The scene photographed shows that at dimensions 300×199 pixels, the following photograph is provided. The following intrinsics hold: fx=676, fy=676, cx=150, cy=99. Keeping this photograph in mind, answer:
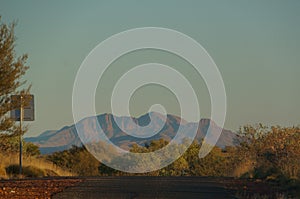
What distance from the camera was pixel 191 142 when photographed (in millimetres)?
82375

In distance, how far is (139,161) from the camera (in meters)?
77.2

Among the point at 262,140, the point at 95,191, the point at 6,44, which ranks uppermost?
the point at 6,44

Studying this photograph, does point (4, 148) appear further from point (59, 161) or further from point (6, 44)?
point (6, 44)

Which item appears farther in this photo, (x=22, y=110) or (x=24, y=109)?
(x=24, y=109)

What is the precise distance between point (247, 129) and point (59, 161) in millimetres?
26305

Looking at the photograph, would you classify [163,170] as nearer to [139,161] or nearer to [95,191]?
[139,161]

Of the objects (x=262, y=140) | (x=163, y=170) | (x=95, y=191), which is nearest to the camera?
(x=95, y=191)

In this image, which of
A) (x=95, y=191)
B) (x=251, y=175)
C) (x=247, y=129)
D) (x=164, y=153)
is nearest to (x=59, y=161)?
(x=164, y=153)

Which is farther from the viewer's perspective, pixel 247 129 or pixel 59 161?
pixel 59 161

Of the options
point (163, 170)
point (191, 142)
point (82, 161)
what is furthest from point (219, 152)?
point (82, 161)

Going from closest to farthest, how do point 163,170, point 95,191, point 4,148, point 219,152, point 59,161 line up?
point 95,191 < point 4,148 < point 59,161 < point 163,170 < point 219,152

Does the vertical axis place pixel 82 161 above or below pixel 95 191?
above

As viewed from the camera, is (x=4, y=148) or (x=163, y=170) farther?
(x=163, y=170)

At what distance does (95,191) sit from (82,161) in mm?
45709
